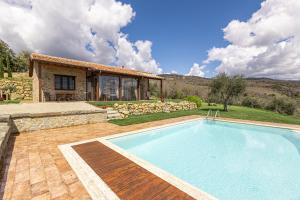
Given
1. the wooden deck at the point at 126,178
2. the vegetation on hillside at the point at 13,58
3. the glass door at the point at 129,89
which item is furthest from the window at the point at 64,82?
the vegetation on hillside at the point at 13,58

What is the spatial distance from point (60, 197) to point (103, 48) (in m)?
29.9

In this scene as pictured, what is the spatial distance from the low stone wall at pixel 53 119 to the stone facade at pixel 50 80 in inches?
249

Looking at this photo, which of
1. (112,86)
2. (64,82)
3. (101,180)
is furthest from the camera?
(112,86)

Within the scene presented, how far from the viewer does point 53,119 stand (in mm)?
7793

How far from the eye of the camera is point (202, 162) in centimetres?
527

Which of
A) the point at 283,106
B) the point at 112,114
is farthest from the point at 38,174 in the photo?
the point at 283,106

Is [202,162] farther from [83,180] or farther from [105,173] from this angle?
[83,180]

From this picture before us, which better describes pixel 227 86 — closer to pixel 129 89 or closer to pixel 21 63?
pixel 129 89

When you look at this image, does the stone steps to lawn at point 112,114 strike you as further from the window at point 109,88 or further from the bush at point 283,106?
the bush at point 283,106

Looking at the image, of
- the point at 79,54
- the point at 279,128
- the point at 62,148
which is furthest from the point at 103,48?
the point at 279,128

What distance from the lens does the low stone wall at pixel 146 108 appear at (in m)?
11.8

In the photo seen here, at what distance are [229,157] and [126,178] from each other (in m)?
4.63

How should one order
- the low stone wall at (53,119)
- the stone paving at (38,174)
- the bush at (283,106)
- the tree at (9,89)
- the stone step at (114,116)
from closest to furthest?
the stone paving at (38,174) → the low stone wall at (53,119) → the stone step at (114,116) → the tree at (9,89) → the bush at (283,106)

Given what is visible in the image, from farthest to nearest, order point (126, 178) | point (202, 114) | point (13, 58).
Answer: point (13, 58), point (202, 114), point (126, 178)
